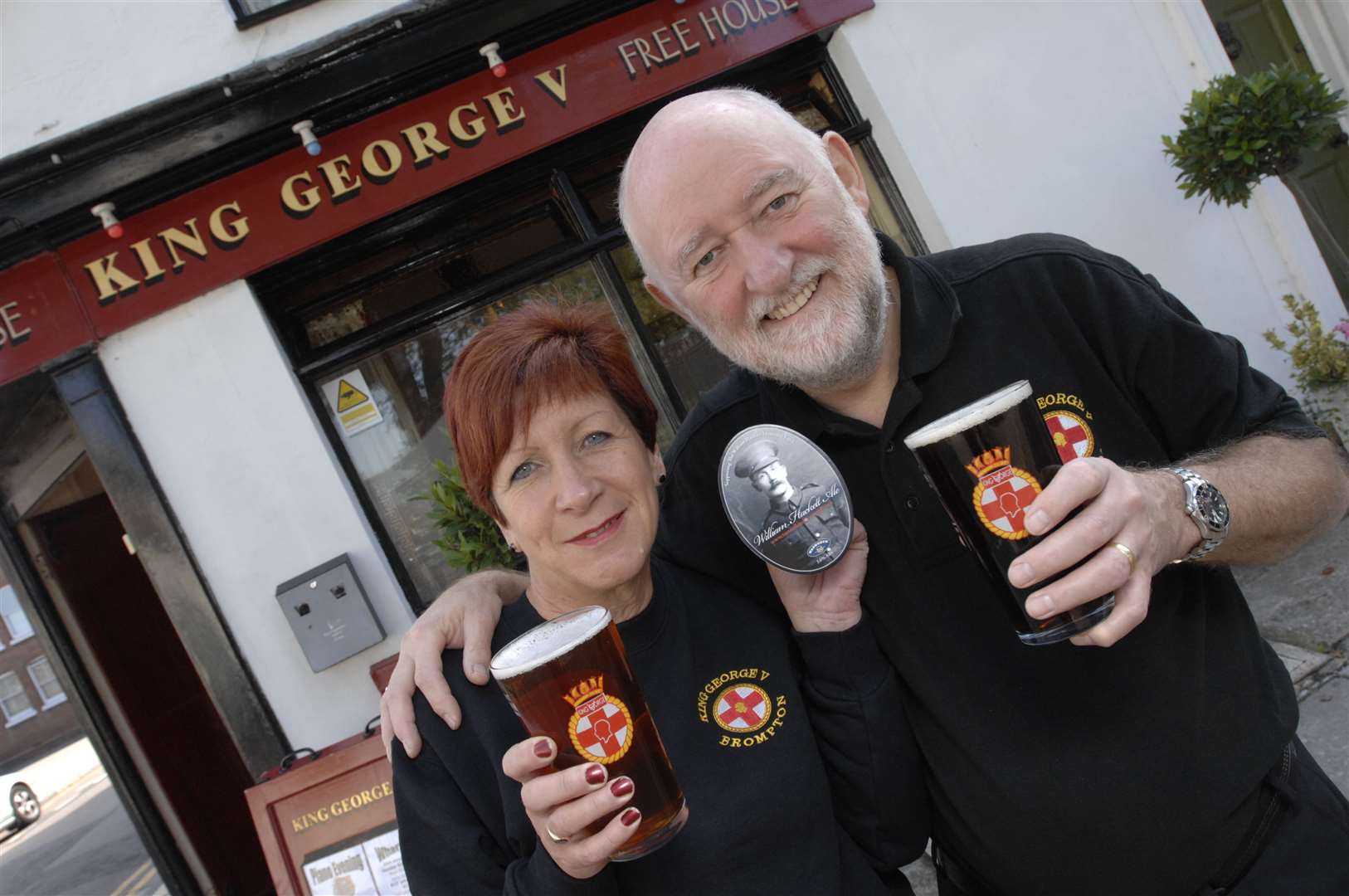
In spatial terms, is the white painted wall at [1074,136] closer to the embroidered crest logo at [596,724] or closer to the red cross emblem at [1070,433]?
the red cross emblem at [1070,433]

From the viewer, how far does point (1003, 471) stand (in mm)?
1063

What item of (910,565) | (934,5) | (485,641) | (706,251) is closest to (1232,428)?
(910,565)

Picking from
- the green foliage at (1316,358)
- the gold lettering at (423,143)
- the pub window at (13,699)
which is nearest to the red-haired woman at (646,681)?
the gold lettering at (423,143)

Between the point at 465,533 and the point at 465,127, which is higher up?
the point at 465,127

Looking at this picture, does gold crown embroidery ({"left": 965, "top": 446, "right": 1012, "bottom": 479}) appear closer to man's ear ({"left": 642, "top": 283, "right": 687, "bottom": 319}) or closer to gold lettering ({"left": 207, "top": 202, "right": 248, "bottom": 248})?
man's ear ({"left": 642, "top": 283, "right": 687, "bottom": 319})

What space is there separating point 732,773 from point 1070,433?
823 millimetres

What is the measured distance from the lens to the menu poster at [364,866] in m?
3.19

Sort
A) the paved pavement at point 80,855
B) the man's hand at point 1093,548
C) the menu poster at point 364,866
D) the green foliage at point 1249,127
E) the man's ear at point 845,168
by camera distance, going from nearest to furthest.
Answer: the man's hand at point 1093,548, the man's ear at point 845,168, the menu poster at point 364,866, the green foliage at point 1249,127, the paved pavement at point 80,855

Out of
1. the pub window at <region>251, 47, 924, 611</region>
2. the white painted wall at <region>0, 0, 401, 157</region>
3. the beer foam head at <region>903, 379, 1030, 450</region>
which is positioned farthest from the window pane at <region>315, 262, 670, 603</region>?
the beer foam head at <region>903, 379, 1030, 450</region>

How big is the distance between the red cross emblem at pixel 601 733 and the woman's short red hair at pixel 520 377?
0.54 metres

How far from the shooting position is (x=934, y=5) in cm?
456

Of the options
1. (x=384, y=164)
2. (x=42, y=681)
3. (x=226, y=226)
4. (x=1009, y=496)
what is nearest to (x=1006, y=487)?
(x=1009, y=496)

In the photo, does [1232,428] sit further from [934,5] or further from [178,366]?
[178,366]

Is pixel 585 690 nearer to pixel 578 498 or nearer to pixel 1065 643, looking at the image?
pixel 578 498
